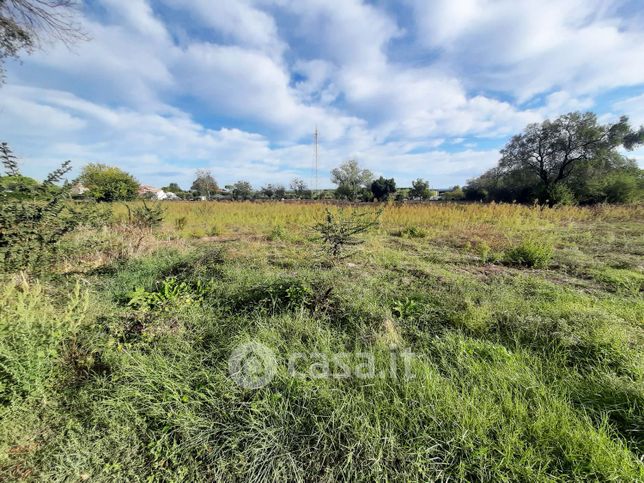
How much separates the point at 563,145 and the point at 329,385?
3051cm

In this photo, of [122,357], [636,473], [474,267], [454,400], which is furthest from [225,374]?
[474,267]

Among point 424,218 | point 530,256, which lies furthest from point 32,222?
point 424,218

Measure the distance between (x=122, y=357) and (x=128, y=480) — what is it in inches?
37.8

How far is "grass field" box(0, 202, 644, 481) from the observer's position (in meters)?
1.31

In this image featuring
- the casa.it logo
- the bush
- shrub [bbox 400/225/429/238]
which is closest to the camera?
the casa.it logo

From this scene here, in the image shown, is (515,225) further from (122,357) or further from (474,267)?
(122,357)

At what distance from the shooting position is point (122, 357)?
2.00 m

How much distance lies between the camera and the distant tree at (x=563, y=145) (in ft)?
66.6

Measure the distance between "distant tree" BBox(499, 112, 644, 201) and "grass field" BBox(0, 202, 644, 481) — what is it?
21.0 meters

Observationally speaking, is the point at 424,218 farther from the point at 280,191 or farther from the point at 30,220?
the point at 280,191

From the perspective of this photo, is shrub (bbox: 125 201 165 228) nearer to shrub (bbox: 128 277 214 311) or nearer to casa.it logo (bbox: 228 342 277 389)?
shrub (bbox: 128 277 214 311)

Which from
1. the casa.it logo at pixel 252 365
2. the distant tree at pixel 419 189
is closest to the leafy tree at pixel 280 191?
the distant tree at pixel 419 189

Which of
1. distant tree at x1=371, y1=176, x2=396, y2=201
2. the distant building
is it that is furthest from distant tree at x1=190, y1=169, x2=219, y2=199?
distant tree at x1=371, y1=176, x2=396, y2=201

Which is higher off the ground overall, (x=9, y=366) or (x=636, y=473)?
(x=9, y=366)
